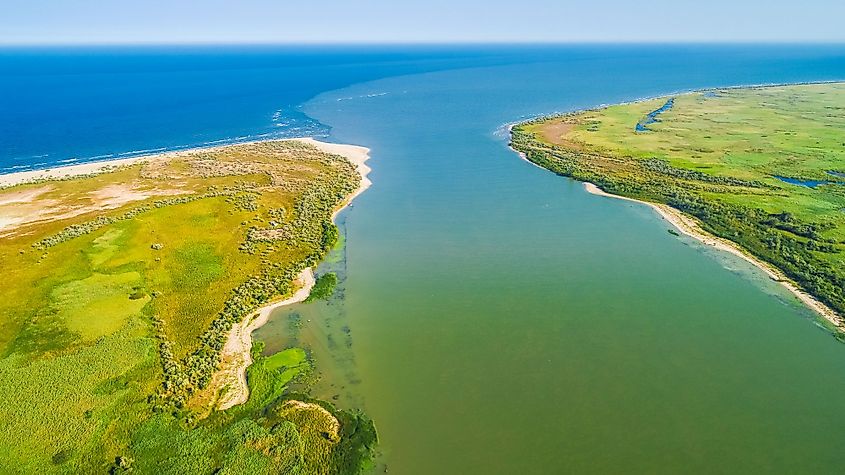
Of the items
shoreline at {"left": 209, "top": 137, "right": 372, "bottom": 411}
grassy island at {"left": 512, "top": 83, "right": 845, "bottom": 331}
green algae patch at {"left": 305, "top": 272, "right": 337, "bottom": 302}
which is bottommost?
shoreline at {"left": 209, "top": 137, "right": 372, "bottom": 411}

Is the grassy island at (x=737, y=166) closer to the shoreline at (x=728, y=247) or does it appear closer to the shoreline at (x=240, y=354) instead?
the shoreline at (x=728, y=247)

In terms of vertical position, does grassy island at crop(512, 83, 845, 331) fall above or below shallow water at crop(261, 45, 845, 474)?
above

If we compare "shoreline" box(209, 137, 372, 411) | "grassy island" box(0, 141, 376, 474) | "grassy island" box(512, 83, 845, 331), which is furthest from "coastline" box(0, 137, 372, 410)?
"grassy island" box(512, 83, 845, 331)

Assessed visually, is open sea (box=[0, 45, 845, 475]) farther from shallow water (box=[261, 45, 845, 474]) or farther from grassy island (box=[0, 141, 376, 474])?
grassy island (box=[0, 141, 376, 474])

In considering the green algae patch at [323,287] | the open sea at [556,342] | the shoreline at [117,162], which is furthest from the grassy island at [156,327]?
the shoreline at [117,162]

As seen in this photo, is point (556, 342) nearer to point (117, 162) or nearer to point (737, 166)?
point (737, 166)

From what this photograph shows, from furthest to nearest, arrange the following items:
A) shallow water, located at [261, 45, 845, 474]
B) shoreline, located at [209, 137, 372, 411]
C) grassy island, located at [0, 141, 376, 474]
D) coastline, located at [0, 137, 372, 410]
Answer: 1. coastline, located at [0, 137, 372, 410]
2. shoreline, located at [209, 137, 372, 411]
3. shallow water, located at [261, 45, 845, 474]
4. grassy island, located at [0, 141, 376, 474]

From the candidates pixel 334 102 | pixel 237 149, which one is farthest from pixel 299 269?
pixel 334 102
